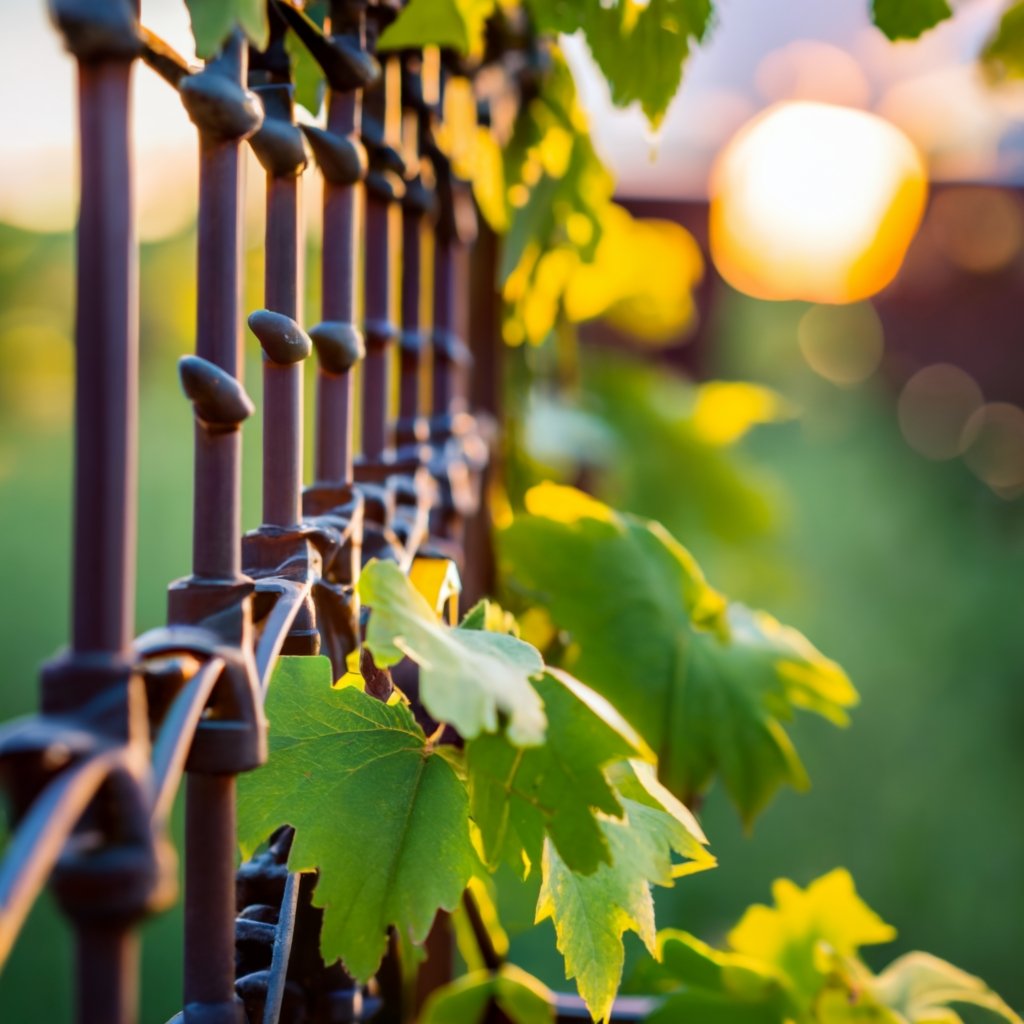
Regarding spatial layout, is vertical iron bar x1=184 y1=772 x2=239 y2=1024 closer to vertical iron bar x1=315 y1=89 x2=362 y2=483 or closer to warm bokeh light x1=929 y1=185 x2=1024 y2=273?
vertical iron bar x1=315 y1=89 x2=362 y2=483

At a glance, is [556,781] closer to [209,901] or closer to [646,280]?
[209,901]

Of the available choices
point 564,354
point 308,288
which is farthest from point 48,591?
point 564,354

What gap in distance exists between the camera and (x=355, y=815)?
385mm

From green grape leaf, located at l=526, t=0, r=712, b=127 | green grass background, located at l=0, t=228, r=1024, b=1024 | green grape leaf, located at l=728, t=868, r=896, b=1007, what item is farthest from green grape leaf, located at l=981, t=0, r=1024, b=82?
green grass background, located at l=0, t=228, r=1024, b=1024

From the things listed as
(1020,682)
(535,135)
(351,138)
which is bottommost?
(1020,682)

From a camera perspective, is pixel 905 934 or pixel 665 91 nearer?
pixel 665 91

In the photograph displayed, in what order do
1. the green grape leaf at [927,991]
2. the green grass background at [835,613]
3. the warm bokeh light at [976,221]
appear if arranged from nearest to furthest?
the green grape leaf at [927,991] → the green grass background at [835,613] → the warm bokeh light at [976,221]

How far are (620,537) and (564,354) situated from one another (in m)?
0.55

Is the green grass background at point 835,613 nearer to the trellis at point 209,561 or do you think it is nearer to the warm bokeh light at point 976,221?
the warm bokeh light at point 976,221

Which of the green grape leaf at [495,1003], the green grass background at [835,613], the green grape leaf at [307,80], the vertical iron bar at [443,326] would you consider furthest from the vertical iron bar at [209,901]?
the green grass background at [835,613]

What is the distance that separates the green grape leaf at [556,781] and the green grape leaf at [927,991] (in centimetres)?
38

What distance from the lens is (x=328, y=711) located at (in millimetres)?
382

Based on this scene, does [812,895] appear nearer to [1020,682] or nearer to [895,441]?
[1020,682]

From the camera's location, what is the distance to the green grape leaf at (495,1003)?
67 cm
